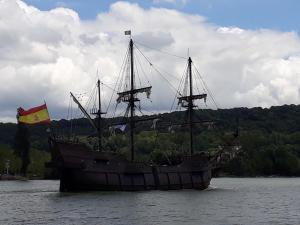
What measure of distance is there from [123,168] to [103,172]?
3538mm

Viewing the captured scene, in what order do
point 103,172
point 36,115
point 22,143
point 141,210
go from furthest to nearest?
1. point 22,143
2. point 103,172
3. point 36,115
4. point 141,210

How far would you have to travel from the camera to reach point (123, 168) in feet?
280

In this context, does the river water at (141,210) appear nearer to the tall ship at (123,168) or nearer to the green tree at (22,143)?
the tall ship at (123,168)

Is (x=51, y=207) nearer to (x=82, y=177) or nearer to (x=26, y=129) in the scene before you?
(x=82, y=177)

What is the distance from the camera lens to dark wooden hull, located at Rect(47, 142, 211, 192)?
80750 millimetres

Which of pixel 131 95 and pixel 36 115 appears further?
pixel 131 95

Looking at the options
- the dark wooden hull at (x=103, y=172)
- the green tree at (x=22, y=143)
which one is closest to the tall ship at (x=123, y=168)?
the dark wooden hull at (x=103, y=172)

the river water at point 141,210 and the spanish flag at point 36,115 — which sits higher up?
the spanish flag at point 36,115

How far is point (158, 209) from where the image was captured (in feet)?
203

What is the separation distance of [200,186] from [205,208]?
36639mm

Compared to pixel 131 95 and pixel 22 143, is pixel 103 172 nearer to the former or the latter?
pixel 131 95

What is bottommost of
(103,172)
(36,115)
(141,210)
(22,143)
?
(141,210)

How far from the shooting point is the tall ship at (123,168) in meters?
80.9

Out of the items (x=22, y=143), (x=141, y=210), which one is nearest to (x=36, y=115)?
(x=141, y=210)
